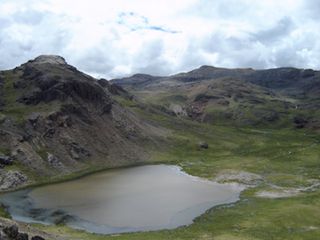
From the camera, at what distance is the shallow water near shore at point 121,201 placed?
91.6 metres

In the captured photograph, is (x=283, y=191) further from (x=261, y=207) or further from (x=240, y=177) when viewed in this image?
(x=240, y=177)

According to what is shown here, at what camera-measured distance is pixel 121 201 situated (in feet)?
364

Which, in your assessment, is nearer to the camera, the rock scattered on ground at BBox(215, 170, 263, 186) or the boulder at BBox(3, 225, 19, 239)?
the boulder at BBox(3, 225, 19, 239)

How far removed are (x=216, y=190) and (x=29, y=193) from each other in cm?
4975

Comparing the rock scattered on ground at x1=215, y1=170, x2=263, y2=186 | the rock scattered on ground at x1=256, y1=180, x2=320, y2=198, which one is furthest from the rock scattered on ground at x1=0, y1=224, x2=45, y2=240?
the rock scattered on ground at x1=215, y1=170, x2=263, y2=186

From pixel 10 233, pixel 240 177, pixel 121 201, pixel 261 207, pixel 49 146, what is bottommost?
pixel 261 207

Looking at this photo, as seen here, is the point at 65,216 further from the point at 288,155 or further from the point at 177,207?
the point at 288,155

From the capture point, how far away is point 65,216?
3784 inches

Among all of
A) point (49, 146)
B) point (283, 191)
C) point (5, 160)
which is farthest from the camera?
point (49, 146)

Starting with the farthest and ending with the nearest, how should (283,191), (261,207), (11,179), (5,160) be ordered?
1. (5,160)
2. (11,179)
3. (283,191)
4. (261,207)

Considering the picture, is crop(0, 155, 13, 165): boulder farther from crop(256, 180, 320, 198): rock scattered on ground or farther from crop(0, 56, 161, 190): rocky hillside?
crop(256, 180, 320, 198): rock scattered on ground

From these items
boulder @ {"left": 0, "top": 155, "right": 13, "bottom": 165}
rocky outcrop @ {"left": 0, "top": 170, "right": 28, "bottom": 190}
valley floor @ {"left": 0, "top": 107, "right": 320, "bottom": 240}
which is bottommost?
valley floor @ {"left": 0, "top": 107, "right": 320, "bottom": 240}

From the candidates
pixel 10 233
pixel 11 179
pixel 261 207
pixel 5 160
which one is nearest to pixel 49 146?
pixel 5 160

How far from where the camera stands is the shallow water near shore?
91.6m
